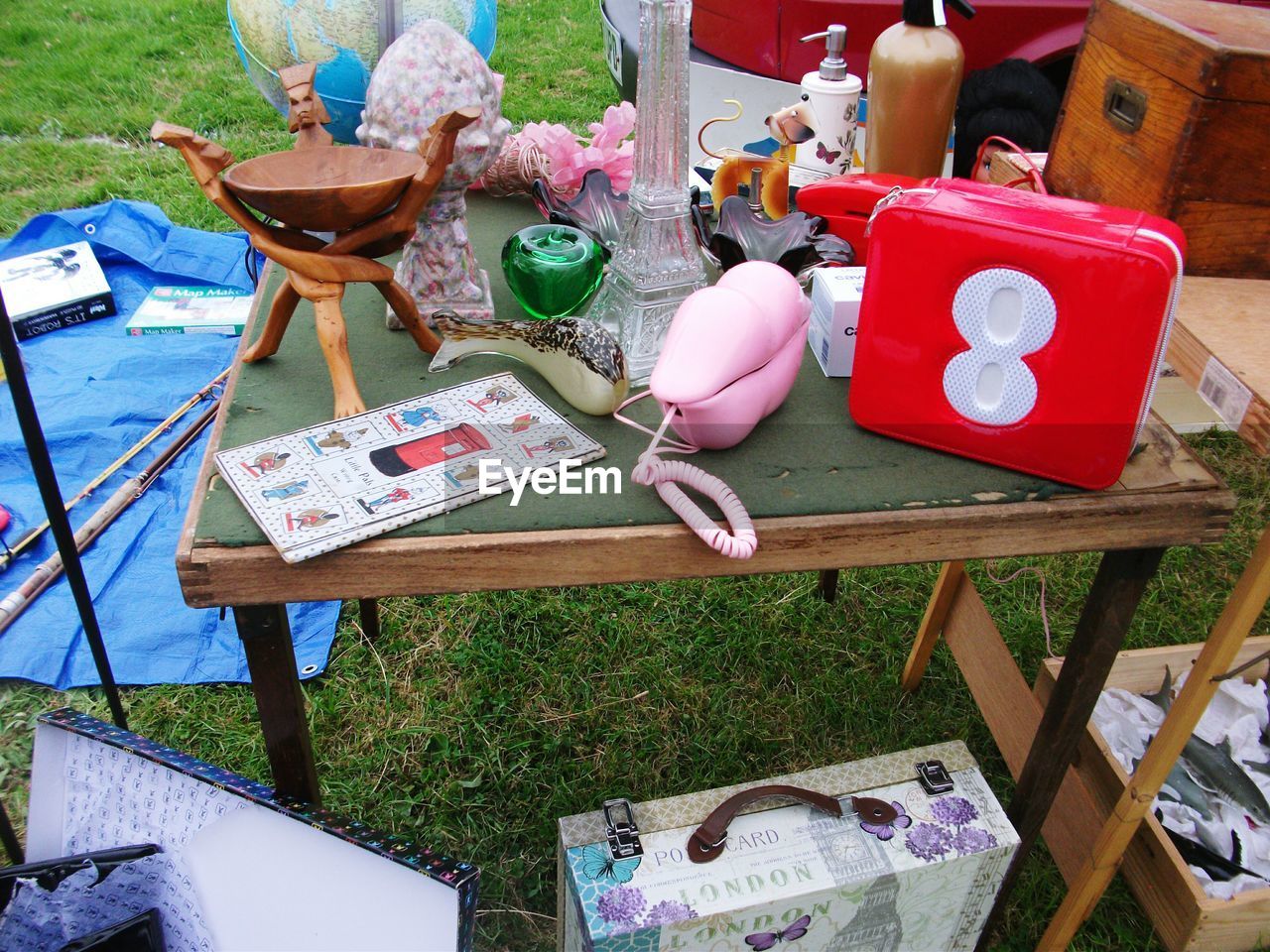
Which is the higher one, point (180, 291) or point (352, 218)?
point (352, 218)

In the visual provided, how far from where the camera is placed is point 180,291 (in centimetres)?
231

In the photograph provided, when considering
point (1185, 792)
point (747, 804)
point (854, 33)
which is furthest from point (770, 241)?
point (854, 33)

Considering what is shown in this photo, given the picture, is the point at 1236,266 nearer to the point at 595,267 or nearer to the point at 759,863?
the point at 595,267

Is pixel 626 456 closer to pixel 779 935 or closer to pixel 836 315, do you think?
pixel 836 315

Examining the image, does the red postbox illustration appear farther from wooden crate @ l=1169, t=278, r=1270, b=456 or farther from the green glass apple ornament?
wooden crate @ l=1169, t=278, r=1270, b=456

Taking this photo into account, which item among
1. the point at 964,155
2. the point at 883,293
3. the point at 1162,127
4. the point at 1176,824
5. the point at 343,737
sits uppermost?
the point at 1162,127

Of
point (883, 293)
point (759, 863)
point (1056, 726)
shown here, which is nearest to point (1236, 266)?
point (883, 293)

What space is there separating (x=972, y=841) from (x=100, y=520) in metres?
1.53

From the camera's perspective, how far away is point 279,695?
0.87 m

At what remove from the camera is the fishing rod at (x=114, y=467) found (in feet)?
5.43

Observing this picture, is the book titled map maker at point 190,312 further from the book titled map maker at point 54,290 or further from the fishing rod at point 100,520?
the fishing rod at point 100,520

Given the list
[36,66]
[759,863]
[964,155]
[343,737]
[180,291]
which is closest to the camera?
[759,863]

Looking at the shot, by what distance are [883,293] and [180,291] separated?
2.00 meters

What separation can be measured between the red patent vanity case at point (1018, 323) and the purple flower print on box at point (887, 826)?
412mm
